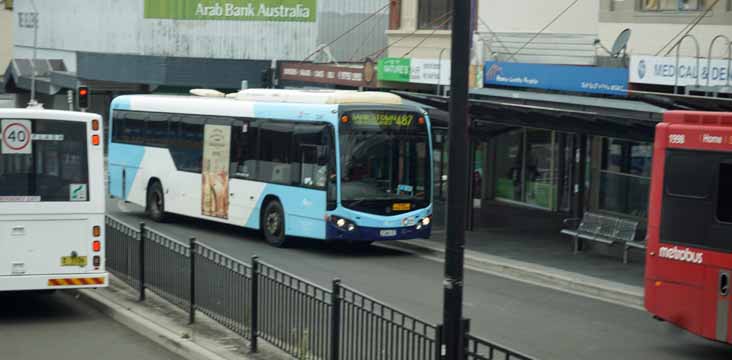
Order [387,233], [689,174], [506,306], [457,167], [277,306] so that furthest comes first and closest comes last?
[387,233] < [506,306] < [689,174] < [277,306] < [457,167]

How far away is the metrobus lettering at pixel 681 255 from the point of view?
12.6m

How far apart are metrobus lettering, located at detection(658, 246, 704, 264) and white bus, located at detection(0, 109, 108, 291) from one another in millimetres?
7308

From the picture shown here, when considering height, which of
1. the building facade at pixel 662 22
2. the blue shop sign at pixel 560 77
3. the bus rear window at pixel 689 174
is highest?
the building facade at pixel 662 22

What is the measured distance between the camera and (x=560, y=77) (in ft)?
76.9

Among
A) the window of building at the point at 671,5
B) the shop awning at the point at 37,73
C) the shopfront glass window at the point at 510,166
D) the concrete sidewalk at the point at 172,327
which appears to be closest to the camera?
the concrete sidewalk at the point at 172,327

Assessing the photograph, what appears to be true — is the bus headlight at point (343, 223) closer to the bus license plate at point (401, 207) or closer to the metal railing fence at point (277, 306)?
the bus license plate at point (401, 207)

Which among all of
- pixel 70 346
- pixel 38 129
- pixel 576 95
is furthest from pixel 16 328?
pixel 576 95

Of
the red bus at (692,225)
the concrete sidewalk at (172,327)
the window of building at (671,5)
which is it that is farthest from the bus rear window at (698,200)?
the window of building at (671,5)

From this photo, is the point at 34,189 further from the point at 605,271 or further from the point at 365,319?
the point at 605,271

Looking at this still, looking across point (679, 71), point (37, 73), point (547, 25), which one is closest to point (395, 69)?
point (547, 25)

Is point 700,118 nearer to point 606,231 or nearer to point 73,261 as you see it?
point 73,261

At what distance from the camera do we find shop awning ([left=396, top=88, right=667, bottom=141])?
18438 millimetres

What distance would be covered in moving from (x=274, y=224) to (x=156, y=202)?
18.2ft

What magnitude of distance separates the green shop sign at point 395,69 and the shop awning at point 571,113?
4585 mm
